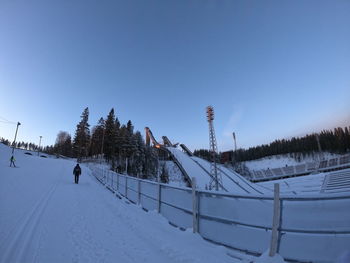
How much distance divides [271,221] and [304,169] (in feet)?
172

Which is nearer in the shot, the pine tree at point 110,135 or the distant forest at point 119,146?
the distant forest at point 119,146

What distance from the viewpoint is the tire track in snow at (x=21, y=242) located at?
356 centimetres

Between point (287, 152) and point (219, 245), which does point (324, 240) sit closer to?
point (219, 245)

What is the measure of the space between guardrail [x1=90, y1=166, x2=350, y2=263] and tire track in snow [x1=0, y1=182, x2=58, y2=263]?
12.1 ft

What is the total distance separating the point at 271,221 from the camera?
3.65 meters

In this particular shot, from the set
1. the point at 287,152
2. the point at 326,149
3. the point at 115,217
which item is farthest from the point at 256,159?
the point at 115,217

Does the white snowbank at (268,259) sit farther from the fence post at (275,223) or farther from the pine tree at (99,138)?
the pine tree at (99,138)

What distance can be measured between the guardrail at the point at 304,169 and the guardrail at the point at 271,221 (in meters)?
45.5

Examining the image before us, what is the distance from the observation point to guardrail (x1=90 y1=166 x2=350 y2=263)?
3.02 m

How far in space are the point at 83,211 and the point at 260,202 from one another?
6.35 m

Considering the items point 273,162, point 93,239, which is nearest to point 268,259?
point 93,239

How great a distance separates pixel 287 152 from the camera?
12144cm

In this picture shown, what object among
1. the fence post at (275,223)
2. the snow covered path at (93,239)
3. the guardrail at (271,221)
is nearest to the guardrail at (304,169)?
the guardrail at (271,221)

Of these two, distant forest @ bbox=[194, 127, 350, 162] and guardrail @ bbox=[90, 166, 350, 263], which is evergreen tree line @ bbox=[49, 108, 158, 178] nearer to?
guardrail @ bbox=[90, 166, 350, 263]
